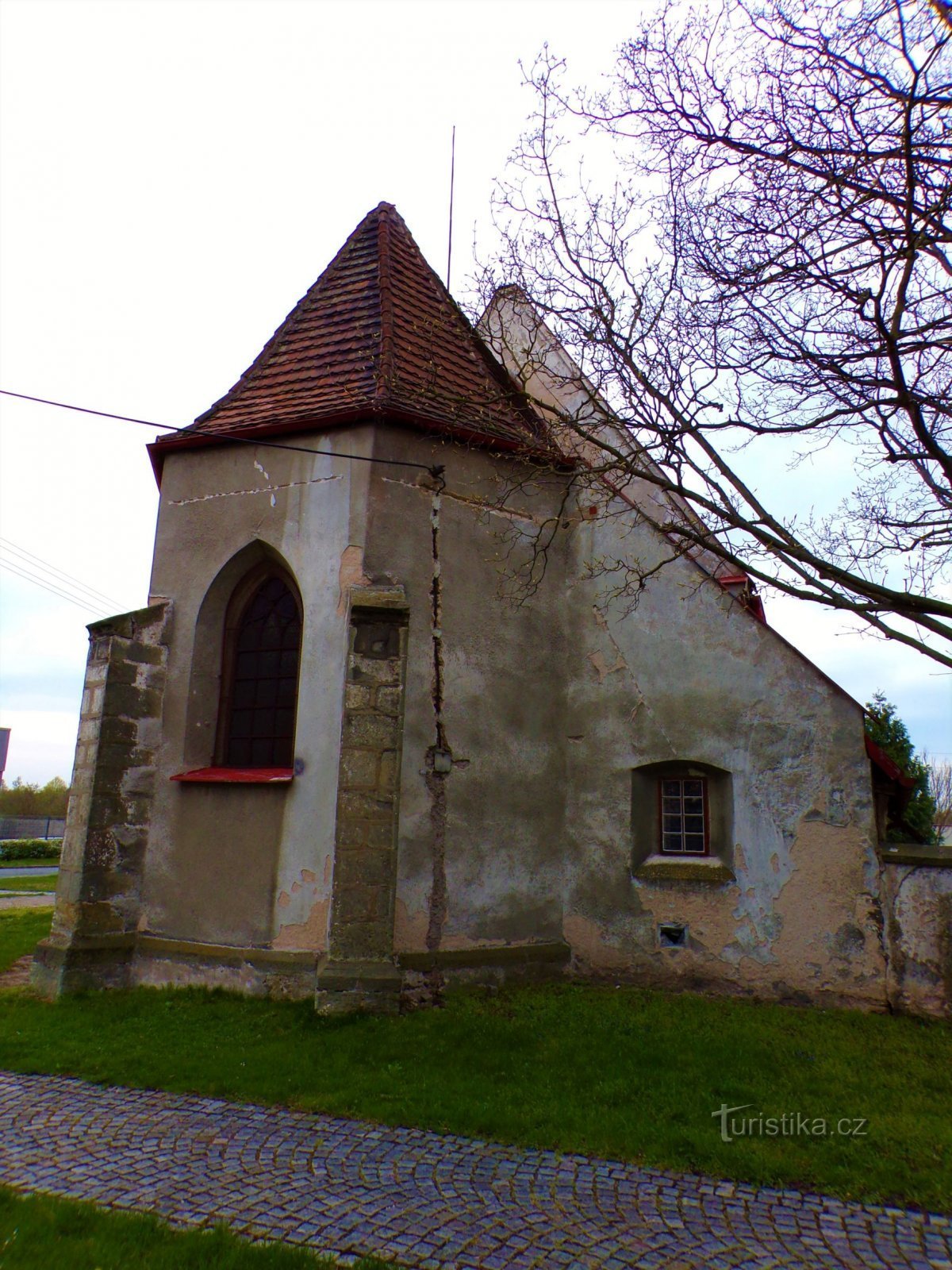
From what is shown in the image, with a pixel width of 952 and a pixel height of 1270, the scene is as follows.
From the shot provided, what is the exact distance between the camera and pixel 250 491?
360 inches

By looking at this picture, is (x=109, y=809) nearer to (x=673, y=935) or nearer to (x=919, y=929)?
(x=673, y=935)

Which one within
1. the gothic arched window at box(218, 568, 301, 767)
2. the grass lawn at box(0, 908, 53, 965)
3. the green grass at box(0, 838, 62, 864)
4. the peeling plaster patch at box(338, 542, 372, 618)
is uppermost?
the peeling plaster patch at box(338, 542, 372, 618)

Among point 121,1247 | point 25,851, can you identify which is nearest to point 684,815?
point 121,1247

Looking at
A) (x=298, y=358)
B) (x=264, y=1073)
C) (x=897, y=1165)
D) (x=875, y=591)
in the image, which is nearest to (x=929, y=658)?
(x=875, y=591)

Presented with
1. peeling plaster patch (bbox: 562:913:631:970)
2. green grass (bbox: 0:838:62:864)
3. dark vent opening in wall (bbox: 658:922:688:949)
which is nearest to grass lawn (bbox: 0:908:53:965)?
peeling plaster patch (bbox: 562:913:631:970)

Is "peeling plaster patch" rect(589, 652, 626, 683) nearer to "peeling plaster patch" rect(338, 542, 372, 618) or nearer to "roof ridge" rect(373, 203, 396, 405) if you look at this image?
"peeling plaster patch" rect(338, 542, 372, 618)

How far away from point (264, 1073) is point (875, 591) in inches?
223

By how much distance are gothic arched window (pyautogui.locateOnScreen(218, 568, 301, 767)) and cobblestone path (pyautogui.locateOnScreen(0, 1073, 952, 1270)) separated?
3.87 meters

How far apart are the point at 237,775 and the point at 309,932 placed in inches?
64.2

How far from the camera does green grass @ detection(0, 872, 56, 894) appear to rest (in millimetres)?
18753

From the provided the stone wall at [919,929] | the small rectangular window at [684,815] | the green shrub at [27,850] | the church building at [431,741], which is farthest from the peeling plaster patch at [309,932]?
the green shrub at [27,850]

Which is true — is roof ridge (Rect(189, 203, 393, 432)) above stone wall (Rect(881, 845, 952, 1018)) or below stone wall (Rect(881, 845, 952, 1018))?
above

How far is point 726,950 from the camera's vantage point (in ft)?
27.7

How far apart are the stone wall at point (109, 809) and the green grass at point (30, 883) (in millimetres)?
11083
